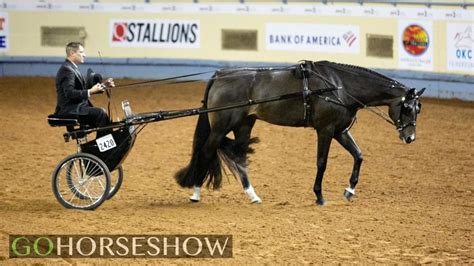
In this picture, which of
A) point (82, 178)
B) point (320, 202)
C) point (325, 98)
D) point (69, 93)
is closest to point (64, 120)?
point (69, 93)

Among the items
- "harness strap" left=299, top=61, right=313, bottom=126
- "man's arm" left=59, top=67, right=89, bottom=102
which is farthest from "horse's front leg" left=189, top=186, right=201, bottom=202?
"man's arm" left=59, top=67, right=89, bottom=102

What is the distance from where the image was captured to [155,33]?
22109mm

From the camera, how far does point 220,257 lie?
28.7 ft

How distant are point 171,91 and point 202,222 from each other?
1139 cm

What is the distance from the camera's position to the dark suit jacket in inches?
410

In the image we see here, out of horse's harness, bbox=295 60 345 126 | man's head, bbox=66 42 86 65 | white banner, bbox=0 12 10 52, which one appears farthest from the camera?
white banner, bbox=0 12 10 52

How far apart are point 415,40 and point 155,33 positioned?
20.2 feet

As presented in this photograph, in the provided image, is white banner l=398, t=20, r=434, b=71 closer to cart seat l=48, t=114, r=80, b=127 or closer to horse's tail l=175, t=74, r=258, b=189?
horse's tail l=175, t=74, r=258, b=189

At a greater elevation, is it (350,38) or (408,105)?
(408,105)

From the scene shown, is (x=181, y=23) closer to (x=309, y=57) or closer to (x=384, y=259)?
(x=309, y=57)

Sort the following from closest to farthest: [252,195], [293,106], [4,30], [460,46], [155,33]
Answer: [293,106]
[252,195]
[460,46]
[155,33]
[4,30]

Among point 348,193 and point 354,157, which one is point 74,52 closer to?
point 354,157

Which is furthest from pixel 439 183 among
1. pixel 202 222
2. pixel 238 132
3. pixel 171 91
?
pixel 171 91

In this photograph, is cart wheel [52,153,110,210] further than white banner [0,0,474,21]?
No
